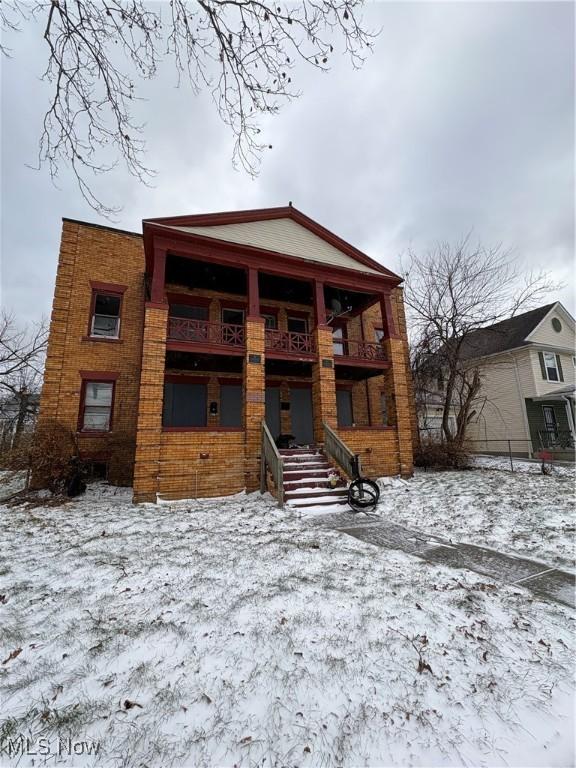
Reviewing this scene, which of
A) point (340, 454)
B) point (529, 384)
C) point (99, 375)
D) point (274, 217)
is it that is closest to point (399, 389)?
point (340, 454)

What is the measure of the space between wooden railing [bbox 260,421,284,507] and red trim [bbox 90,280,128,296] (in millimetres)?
8150

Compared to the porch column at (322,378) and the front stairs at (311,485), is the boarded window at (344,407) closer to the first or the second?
the porch column at (322,378)

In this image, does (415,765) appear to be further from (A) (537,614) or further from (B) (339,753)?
(A) (537,614)

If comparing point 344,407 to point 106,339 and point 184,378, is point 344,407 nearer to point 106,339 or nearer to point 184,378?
point 184,378

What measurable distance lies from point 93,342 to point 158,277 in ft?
13.4

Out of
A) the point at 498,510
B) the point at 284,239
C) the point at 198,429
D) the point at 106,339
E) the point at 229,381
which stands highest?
the point at 284,239

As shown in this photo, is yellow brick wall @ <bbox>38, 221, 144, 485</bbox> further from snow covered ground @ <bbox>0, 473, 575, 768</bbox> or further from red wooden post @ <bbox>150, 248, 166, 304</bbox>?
snow covered ground @ <bbox>0, 473, 575, 768</bbox>

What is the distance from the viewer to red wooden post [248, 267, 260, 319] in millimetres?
11508

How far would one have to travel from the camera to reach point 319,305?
41.5ft

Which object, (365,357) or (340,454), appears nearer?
(340,454)

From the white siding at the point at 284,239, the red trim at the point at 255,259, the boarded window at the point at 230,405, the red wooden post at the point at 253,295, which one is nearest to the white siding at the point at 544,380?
the red trim at the point at 255,259

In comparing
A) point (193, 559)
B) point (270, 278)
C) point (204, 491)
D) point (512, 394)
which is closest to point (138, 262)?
point (270, 278)

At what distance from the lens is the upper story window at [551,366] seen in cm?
2108

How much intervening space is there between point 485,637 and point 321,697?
5.93 ft
